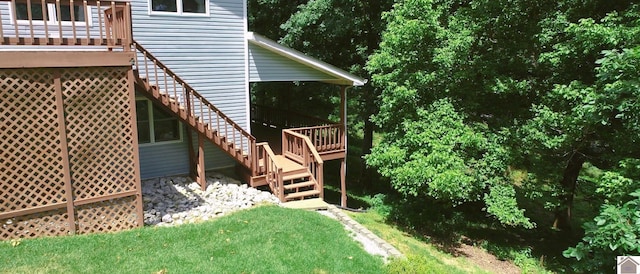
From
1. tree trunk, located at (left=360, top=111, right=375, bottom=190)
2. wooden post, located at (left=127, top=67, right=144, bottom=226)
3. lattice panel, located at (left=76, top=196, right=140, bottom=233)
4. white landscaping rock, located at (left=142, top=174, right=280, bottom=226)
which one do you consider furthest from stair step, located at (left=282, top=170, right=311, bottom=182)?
tree trunk, located at (left=360, top=111, right=375, bottom=190)

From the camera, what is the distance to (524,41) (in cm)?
1127

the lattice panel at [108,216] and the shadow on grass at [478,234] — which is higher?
the lattice panel at [108,216]

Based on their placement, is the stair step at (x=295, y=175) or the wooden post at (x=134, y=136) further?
the stair step at (x=295, y=175)

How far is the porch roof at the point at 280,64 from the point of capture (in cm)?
1185

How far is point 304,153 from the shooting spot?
456 inches

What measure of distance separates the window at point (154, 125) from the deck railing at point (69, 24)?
2.23 meters

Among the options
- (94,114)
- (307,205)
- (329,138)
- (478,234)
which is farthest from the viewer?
(478,234)

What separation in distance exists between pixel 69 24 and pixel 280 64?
5.41 m

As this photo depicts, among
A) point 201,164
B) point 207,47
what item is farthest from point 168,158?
point 207,47

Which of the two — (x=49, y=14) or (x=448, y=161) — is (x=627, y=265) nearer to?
(x=448, y=161)

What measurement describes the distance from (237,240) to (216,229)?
68 centimetres

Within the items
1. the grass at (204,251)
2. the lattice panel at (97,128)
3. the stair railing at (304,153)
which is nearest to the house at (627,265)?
the grass at (204,251)

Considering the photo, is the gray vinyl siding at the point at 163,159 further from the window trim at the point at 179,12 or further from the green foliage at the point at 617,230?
the green foliage at the point at 617,230

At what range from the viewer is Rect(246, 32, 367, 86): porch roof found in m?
11.9
